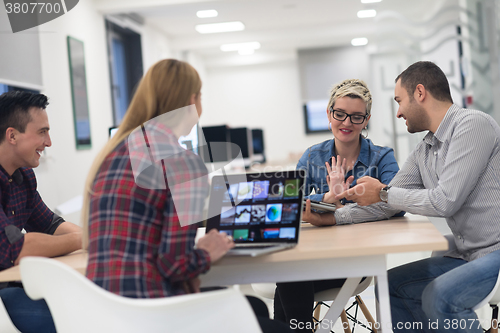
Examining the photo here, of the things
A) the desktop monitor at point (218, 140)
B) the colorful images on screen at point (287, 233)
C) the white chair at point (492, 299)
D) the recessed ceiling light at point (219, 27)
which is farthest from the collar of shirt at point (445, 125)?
the recessed ceiling light at point (219, 27)

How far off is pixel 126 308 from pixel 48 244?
665 millimetres

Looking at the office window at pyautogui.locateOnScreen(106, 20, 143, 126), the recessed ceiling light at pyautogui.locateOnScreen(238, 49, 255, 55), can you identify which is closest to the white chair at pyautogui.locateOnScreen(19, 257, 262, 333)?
the office window at pyautogui.locateOnScreen(106, 20, 143, 126)

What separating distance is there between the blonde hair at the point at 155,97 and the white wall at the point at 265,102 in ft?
30.2

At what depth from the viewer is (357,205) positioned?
181cm

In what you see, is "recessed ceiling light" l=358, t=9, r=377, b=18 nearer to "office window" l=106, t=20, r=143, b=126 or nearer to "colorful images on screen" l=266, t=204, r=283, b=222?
"office window" l=106, t=20, r=143, b=126

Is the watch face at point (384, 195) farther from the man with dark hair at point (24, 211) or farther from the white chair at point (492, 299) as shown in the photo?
the man with dark hair at point (24, 211)

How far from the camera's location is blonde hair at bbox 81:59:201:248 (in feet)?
3.97

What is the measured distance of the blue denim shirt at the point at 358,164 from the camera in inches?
80.0

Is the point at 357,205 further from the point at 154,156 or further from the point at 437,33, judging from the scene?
the point at 437,33

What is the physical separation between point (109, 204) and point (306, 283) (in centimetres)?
96

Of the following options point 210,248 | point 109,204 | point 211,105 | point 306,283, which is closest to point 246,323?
point 210,248

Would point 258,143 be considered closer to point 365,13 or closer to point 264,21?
point 264,21

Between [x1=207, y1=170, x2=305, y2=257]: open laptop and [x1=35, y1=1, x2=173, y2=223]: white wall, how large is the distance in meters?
2.11

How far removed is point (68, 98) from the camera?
469 centimetres
